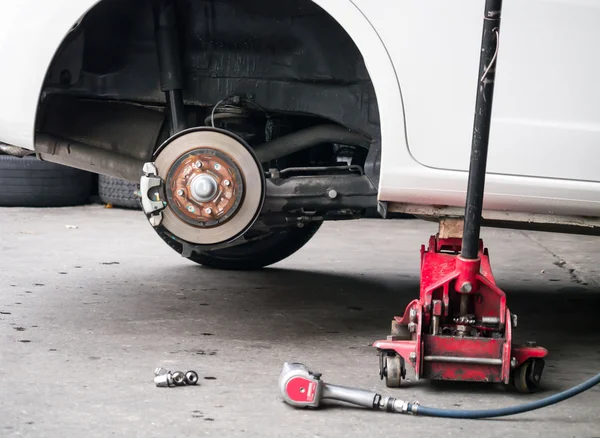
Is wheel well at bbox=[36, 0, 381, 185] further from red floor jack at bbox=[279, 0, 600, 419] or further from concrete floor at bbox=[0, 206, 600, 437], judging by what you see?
concrete floor at bbox=[0, 206, 600, 437]

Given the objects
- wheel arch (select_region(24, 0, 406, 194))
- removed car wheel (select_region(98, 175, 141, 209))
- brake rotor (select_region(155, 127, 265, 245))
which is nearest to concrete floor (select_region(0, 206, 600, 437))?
brake rotor (select_region(155, 127, 265, 245))

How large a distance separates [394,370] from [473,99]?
0.75 m

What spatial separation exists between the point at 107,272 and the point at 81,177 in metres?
2.71

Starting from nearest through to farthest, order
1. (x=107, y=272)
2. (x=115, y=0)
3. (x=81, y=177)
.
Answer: (x=115, y=0)
(x=107, y=272)
(x=81, y=177)

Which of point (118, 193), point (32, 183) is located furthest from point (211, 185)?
point (32, 183)

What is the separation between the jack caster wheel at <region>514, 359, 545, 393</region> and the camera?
2.27m

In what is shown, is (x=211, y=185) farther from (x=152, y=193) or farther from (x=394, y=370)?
(x=394, y=370)

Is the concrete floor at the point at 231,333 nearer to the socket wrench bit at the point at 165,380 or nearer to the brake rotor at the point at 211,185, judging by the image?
the socket wrench bit at the point at 165,380

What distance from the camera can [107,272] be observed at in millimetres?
3863

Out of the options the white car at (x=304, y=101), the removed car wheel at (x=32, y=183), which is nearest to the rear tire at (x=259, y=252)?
Result: the white car at (x=304, y=101)

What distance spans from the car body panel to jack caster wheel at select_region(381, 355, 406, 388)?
0.44 m

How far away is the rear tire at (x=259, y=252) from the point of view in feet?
12.3

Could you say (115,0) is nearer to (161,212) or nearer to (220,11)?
(220,11)

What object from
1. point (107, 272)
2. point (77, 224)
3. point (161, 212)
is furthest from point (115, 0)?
point (77, 224)
